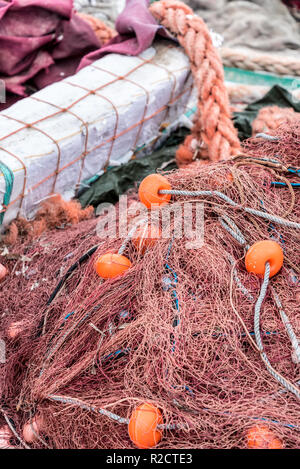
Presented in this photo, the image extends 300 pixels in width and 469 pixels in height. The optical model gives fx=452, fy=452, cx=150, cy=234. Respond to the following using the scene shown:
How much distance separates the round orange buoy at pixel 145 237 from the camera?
1.70m

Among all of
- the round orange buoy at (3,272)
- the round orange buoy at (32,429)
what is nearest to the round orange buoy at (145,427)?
the round orange buoy at (32,429)

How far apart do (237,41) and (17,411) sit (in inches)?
188

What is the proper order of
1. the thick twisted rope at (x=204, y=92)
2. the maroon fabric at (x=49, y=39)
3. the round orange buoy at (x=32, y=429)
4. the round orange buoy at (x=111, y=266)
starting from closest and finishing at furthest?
the round orange buoy at (x=32, y=429), the round orange buoy at (x=111, y=266), the thick twisted rope at (x=204, y=92), the maroon fabric at (x=49, y=39)

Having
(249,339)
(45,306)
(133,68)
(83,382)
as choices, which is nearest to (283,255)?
(249,339)

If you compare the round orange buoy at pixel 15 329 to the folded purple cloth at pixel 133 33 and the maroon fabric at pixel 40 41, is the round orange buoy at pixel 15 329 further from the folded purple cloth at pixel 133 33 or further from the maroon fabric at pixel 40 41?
Result: the folded purple cloth at pixel 133 33

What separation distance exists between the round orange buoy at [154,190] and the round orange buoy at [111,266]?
277mm

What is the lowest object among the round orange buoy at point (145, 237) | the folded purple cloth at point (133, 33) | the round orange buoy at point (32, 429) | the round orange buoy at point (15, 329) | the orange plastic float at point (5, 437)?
the orange plastic float at point (5, 437)

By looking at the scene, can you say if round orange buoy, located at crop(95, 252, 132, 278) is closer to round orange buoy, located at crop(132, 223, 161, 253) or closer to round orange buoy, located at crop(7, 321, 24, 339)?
round orange buoy, located at crop(132, 223, 161, 253)

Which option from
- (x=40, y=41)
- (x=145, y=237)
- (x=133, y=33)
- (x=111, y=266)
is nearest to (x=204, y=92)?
(x=133, y=33)

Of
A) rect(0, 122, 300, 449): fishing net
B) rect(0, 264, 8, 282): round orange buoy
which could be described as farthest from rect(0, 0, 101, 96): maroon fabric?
rect(0, 122, 300, 449): fishing net

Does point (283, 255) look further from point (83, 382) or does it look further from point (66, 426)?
point (66, 426)

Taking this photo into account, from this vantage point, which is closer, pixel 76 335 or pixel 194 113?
pixel 76 335
